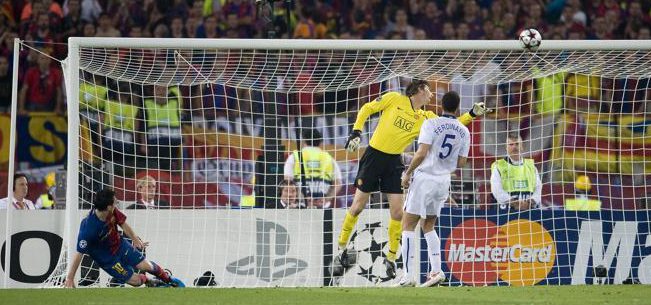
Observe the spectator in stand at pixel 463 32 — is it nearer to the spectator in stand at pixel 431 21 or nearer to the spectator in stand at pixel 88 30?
the spectator in stand at pixel 431 21

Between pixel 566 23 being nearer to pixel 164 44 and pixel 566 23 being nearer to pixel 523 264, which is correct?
pixel 523 264

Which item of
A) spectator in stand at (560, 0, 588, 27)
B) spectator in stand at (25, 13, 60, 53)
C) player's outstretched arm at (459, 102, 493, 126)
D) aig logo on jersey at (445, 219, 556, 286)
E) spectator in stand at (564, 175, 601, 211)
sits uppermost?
spectator in stand at (560, 0, 588, 27)

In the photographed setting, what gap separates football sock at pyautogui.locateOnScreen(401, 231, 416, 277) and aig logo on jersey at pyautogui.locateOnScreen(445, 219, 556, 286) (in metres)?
1.77

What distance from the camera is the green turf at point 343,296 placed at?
10164mm

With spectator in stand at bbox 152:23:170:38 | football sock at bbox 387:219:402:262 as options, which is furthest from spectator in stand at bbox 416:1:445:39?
football sock at bbox 387:219:402:262

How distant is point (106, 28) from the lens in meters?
19.5

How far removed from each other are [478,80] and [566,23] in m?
6.32

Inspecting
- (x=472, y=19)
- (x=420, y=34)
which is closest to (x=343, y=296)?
(x=420, y=34)

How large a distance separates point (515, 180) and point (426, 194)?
9.68 ft

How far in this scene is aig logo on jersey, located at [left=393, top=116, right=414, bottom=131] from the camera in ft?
43.4

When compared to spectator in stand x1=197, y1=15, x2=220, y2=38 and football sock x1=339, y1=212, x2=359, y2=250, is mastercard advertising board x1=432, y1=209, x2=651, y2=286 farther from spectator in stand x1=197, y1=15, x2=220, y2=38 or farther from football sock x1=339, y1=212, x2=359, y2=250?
spectator in stand x1=197, y1=15, x2=220, y2=38

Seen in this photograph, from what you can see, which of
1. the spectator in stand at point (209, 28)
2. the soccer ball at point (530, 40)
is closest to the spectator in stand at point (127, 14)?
the spectator in stand at point (209, 28)

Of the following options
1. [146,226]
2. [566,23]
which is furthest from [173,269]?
[566,23]

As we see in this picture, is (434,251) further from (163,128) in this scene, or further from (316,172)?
(163,128)
